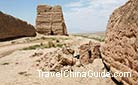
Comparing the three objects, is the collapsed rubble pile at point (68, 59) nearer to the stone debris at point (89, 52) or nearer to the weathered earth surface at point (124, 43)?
the stone debris at point (89, 52)

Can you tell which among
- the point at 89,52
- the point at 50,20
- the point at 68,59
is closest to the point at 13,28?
the point at 50,20

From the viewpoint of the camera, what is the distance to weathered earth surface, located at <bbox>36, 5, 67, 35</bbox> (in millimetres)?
25875

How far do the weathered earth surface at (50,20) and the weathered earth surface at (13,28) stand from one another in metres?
1.15

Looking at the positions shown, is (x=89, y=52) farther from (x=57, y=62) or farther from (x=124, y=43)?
(x=124, y=43)

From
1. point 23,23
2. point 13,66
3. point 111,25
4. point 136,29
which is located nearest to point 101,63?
point 111,25

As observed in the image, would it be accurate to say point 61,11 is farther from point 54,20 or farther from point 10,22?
point 10,22

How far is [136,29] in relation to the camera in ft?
19.1

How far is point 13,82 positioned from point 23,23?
56.0ft

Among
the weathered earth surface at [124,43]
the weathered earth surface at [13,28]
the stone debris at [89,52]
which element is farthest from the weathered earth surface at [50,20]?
the weathered earth surface at [124,43]

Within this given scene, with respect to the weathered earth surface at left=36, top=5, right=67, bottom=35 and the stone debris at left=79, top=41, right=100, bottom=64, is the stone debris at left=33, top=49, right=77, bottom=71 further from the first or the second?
the weathered earth surface at left=36, top=5, right=67, bottom=35

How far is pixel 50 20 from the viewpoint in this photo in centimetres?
2594

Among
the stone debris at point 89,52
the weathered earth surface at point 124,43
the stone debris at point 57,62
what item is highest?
the weathered earth surface at point 124,43

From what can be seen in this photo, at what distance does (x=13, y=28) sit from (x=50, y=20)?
3736mm

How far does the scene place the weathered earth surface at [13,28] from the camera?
22691 millimetres
